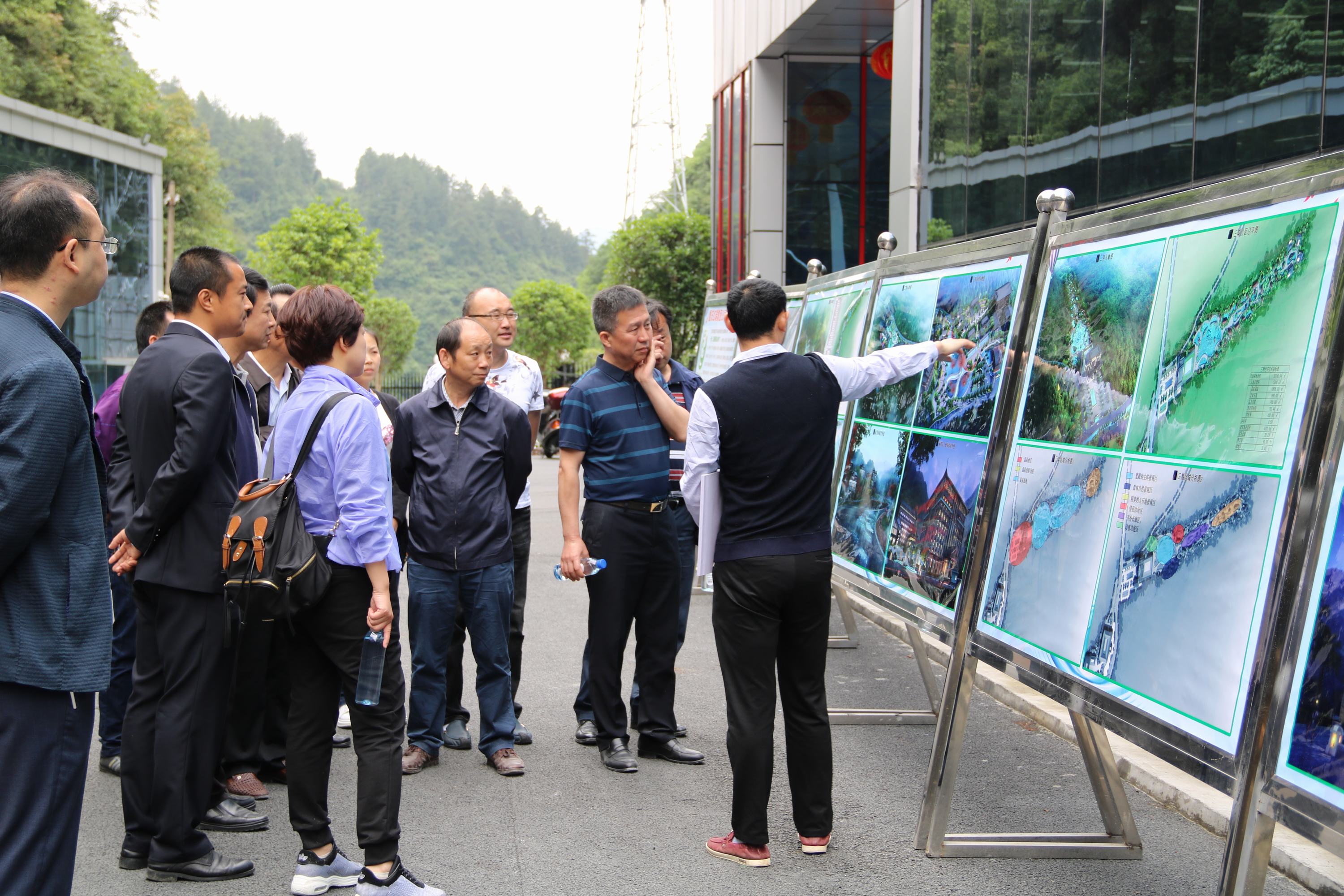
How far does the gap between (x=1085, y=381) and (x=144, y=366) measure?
3.19 metres

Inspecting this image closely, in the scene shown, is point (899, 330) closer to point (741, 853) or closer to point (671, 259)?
point (741, 853)

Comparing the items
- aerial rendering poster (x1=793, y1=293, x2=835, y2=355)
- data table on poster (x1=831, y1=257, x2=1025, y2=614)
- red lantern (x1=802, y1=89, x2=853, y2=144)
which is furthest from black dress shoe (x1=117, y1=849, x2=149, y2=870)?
red lantern (x1=802, y1=89, x2=853, y2=144)

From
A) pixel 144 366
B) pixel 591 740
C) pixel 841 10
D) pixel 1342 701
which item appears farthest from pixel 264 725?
pixel 841 10

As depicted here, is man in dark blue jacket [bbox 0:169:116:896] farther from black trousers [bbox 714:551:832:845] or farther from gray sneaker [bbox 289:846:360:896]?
black trousers [bbox 714:551:832:845]

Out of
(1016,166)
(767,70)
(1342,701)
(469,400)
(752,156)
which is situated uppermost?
(767,70)

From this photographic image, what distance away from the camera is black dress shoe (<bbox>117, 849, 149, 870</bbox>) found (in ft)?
13.3

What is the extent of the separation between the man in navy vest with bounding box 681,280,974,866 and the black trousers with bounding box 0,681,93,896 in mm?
2139

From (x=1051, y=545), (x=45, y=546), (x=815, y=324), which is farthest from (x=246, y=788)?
(x=815, y=324)

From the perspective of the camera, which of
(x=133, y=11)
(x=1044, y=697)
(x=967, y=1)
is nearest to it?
(x=1044, y=697)

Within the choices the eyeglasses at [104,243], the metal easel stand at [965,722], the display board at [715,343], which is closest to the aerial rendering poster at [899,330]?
the metal easel stand at [965,722]

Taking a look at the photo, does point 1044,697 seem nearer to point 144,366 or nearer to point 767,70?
point 144,366

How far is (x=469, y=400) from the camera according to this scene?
510cm

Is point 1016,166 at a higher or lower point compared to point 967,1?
lower

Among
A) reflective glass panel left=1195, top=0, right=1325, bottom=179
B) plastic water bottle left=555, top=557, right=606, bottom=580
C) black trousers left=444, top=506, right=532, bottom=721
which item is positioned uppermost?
reflective glass panel left=1195, top=0, right=1325, bottom=179
